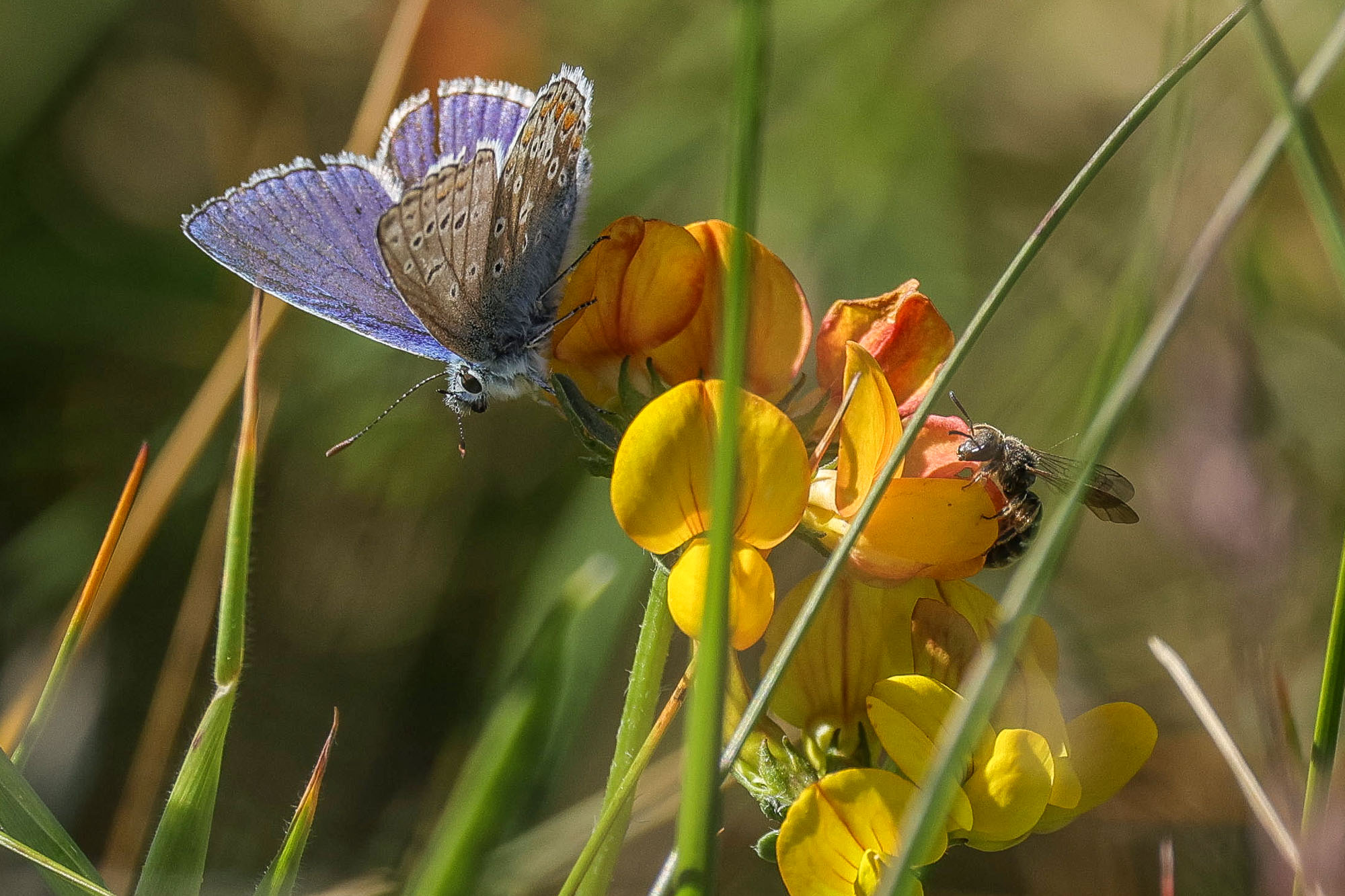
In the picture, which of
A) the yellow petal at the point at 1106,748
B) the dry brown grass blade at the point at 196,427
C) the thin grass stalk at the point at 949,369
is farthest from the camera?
the dry brown grass blade at the point at 196,427

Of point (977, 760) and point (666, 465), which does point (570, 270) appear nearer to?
point (666, 465)

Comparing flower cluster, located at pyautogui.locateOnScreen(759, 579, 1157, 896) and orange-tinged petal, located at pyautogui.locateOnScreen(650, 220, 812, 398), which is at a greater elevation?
orange-tinged petal, located at pyautogui.locateOnScreen(650, 220, 812, 398)

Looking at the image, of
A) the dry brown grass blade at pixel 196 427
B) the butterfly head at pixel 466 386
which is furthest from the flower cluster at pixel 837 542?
the dry brown grass blade at pixel 196 427

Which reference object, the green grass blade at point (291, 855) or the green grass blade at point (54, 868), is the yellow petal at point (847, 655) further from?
the green grass blade at point (54, 868)

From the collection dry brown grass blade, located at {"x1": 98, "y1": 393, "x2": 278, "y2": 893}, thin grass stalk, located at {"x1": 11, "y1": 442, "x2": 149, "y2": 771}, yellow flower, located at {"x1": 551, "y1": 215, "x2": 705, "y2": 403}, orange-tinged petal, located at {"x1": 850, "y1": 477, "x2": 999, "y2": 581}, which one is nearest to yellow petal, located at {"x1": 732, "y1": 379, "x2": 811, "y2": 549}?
orange-tinged petal, located at {"x1": 850, "y1": 477, "x2": 999, "y2": 581}

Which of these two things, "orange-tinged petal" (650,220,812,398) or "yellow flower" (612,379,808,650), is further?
"orange-tinged petal" (650,220,812,398)

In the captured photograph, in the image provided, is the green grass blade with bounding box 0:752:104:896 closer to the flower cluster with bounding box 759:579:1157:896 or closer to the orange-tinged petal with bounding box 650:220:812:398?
the flower cluster with bounding box 759:579:1157:896

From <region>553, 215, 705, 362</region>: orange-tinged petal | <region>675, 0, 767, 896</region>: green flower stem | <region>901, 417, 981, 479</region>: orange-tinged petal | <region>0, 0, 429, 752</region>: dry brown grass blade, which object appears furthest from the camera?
<region>0, 0, 429, 752</region>: dry brown grass blade

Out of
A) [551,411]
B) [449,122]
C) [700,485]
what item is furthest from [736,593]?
[551,411]
